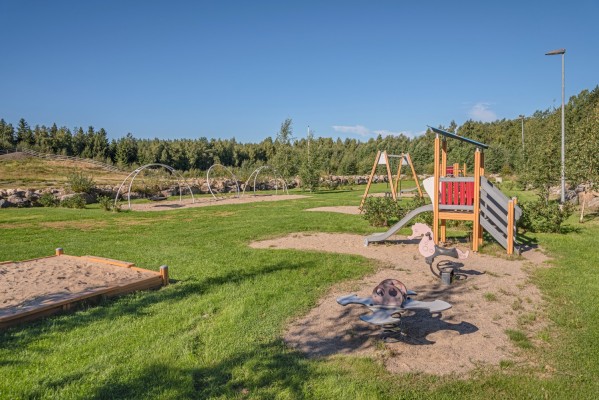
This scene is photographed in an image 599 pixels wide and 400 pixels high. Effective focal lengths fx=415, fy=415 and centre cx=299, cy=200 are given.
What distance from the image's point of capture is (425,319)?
4941 mm

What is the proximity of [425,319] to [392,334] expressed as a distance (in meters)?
0.77

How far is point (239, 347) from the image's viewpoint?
162 inches

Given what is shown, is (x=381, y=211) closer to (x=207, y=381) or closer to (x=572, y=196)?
(x=207, y=381)

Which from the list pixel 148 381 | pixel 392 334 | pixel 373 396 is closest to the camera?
pixel 373 396

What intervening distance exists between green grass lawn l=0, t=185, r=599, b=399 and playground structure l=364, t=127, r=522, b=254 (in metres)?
1.19

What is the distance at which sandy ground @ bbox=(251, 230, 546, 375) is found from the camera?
13.0 feet

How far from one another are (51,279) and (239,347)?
3788 millimetres

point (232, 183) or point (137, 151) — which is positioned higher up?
point (137, 151)

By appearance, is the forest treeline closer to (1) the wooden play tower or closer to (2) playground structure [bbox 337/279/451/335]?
(1) the wooden play tower

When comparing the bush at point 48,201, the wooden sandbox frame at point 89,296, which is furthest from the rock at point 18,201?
the wooden sandbox frame at point 89,296

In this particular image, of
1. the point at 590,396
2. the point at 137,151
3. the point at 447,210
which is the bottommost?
the point at 590,396

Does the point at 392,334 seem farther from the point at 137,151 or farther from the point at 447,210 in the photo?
the point at 137,151

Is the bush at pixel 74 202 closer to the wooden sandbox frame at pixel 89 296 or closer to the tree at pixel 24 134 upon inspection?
the wooden sandbox frame at pixel 89 296

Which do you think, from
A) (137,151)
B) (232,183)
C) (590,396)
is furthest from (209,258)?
(137,151)
